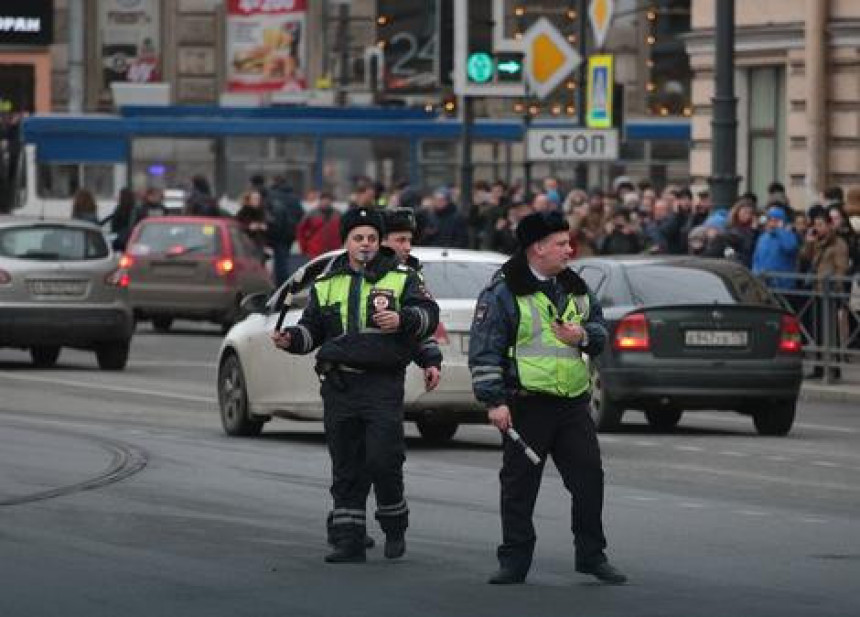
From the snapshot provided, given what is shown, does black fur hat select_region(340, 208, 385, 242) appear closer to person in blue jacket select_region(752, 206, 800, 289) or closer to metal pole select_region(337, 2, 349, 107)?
person in blue jacket select_region(752, 206, 800, 289)

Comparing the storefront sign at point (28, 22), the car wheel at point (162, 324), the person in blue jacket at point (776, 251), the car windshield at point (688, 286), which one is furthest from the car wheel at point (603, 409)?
the storefront sign at point (28, 22)

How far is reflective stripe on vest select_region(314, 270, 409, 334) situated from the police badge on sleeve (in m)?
0.01

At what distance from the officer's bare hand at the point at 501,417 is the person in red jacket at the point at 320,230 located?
1195 inches

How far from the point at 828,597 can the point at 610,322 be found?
33.6 ft

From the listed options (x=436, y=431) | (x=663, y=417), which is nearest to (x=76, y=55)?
(x=663, y=417)

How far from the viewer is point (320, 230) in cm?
4259

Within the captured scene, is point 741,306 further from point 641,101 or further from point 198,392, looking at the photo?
point 641,101

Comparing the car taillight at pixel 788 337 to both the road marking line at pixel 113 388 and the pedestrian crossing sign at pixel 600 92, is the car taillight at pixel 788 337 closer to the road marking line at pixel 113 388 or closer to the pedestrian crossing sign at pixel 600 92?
the road marking line at pixel 113 388

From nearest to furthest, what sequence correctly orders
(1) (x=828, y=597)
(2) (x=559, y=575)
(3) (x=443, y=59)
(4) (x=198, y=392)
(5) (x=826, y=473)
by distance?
(1) (x=828, y=597) < (2) (x=559, y=575) < (5) (x=826, y=473) < (4) (x=198, y=392) < (3) (x=443, y=59)

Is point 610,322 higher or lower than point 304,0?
lower

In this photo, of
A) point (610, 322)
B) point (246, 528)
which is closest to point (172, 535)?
point (246, 528)

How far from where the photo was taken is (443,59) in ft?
124

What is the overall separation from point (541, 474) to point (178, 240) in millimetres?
25543

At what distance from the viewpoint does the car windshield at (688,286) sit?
2227 centimetres
